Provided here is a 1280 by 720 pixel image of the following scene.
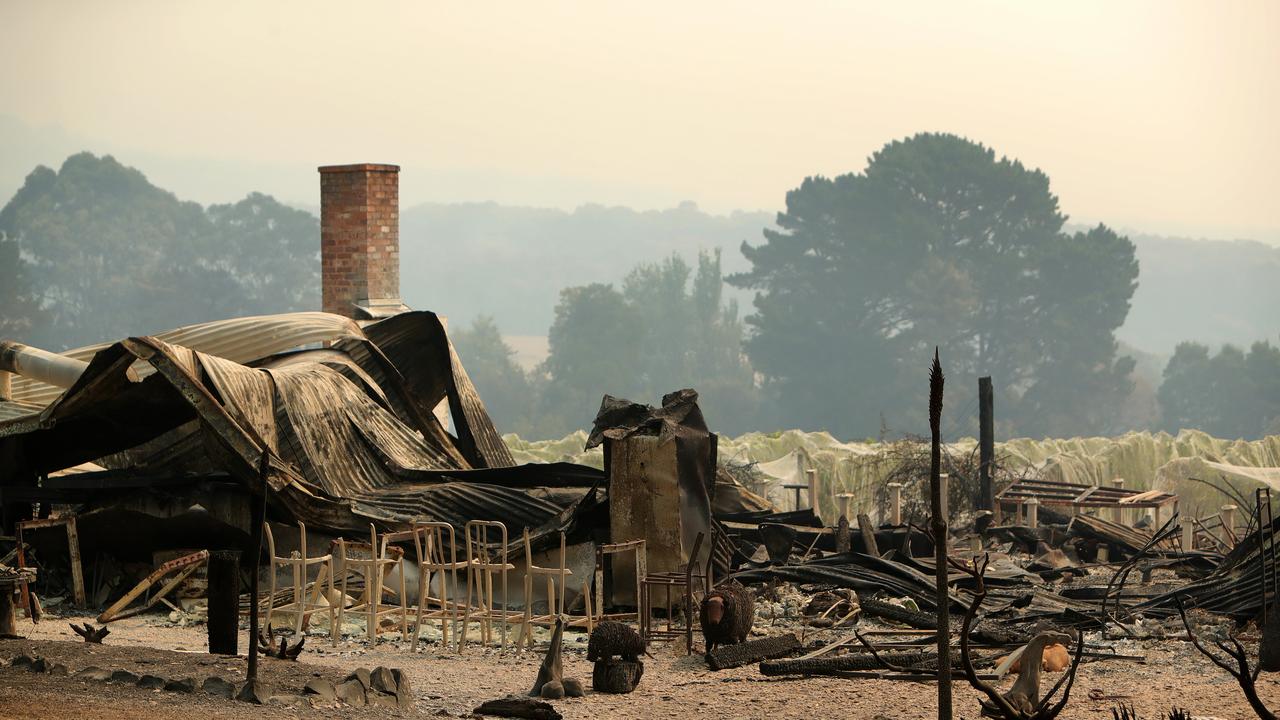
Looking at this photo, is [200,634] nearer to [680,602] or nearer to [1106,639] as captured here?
[680,602]

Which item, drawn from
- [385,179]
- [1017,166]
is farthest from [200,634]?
[1017,166]

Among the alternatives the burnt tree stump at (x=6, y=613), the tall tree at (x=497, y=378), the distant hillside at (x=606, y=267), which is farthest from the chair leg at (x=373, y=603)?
the distant hillside at (x=606, y=267)

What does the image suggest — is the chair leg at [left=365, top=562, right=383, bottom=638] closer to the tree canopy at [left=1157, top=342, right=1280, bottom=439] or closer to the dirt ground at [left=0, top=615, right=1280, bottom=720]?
the dirt ground at [left=0, top=615, right=1280, bottom=720]

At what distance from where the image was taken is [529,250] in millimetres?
129125

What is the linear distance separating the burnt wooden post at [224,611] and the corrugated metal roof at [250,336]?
235 inches

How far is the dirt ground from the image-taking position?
25.6 ft

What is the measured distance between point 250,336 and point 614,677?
8.35m

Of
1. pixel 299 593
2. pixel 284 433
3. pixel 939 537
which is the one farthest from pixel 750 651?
pixel 284 433

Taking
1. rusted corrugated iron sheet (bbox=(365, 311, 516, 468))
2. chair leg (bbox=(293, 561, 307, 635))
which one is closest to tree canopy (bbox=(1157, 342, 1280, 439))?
rusted corrugated iron sheet (bbox=(365, 311, 516, 468))

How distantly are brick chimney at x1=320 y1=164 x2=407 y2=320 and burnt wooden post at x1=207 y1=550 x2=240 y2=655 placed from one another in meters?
11.2

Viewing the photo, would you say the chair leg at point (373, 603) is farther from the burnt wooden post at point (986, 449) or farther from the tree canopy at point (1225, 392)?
the tree canopy at point (1225, 392)

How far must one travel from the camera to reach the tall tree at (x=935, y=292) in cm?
6744

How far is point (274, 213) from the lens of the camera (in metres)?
83.4

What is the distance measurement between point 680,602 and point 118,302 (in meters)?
71.6
